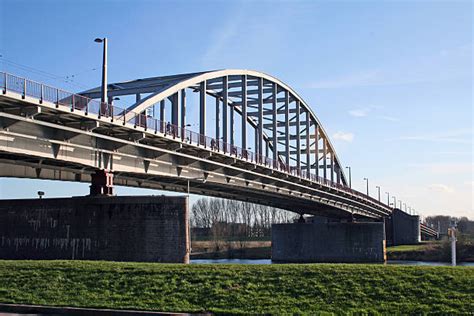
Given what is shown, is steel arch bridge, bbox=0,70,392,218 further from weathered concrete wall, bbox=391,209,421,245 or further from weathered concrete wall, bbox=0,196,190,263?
weathered concrete wall, bbox=391,209,421,245

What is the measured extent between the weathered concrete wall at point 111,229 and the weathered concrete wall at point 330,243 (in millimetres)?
44089

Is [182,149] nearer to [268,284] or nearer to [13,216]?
[13,216]

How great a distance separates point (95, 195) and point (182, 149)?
8.40m

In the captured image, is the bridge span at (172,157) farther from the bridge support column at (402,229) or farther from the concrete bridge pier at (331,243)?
the bridge support column at (402,229)

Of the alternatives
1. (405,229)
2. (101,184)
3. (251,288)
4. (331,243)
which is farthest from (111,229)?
(405,229)

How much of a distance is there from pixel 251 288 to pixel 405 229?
91223mm

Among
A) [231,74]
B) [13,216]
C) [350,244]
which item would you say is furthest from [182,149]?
[350,244]

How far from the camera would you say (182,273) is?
17.6 meters

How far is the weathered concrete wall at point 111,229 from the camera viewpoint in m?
26.6

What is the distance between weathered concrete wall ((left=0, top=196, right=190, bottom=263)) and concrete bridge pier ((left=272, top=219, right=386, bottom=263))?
4401 cm

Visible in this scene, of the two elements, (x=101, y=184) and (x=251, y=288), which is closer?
(x=251, y=288)

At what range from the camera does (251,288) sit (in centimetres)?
1584

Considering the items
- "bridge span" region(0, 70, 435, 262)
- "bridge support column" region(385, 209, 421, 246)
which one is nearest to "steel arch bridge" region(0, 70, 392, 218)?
"bridge span" region(0, 70, 435, 262)

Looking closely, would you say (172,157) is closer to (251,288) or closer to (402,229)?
(251,288)
